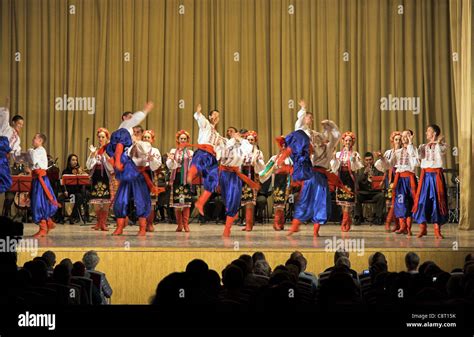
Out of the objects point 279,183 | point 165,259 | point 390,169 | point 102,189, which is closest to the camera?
point 165,259

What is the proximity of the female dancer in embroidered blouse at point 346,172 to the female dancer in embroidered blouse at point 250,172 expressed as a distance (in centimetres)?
103

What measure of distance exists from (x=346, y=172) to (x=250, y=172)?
52.2 inches

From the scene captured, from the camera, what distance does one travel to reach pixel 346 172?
1150 cm

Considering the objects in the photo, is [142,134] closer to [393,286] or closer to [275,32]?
[275,32]

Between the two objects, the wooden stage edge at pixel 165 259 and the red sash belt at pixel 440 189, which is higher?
the red sash belt at pixel 440 189

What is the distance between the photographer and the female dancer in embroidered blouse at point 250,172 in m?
11.3

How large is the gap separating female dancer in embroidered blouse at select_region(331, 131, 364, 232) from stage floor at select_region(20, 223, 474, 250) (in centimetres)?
28

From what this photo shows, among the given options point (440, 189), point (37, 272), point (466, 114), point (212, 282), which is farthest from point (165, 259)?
point (466, 114)

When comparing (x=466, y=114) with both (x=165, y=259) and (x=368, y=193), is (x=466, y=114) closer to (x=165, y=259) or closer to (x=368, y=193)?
(x=368, y=193)

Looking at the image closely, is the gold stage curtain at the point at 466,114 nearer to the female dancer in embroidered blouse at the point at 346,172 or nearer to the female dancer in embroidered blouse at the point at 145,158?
the female dancer in embroidered blouse at the point at 346,172

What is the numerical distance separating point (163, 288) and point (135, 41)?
1256 cm

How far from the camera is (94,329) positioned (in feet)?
7.31

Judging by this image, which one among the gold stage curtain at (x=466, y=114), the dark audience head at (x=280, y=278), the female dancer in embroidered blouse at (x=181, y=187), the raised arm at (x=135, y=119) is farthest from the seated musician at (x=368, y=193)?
the dark audience head at (x=280, y=278)

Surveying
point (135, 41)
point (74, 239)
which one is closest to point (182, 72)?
point (135, 41)
